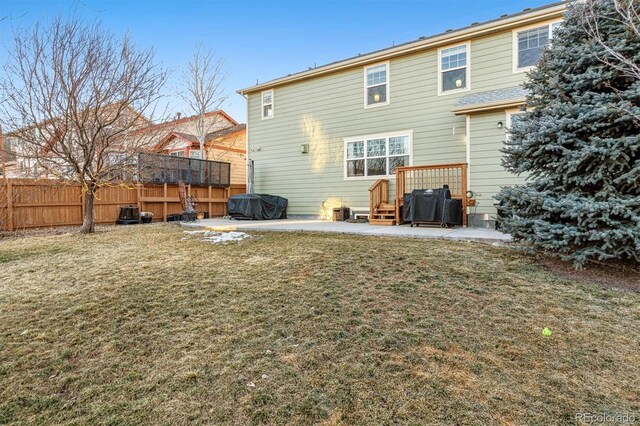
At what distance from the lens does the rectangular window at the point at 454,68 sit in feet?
28.1

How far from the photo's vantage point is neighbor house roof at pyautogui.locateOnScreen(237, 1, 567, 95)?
7.52m

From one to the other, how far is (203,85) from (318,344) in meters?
18.7

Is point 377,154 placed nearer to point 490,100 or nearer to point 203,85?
point 490,100

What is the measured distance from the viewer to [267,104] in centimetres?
1220

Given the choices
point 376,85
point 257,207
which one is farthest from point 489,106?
point 257,207

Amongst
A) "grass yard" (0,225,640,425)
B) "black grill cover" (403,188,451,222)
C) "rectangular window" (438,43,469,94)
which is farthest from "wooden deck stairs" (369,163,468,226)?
"grass yard" (0,225,640,425)

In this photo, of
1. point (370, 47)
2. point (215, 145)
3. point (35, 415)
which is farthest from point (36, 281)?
point (215, 145)

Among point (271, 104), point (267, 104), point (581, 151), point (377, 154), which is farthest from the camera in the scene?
point (267, 104)

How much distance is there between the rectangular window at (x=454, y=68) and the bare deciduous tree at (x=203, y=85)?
42.1 feet

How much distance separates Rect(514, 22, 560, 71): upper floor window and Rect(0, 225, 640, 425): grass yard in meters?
5.94

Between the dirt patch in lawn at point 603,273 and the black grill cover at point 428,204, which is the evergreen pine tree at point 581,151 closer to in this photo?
the dirt patch in lawn at point 603,273

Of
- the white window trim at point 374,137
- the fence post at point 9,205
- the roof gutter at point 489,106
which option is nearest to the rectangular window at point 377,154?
the white window trim at point 374,137

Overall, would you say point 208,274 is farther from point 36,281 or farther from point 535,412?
point 535,412

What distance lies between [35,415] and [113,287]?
201cm
